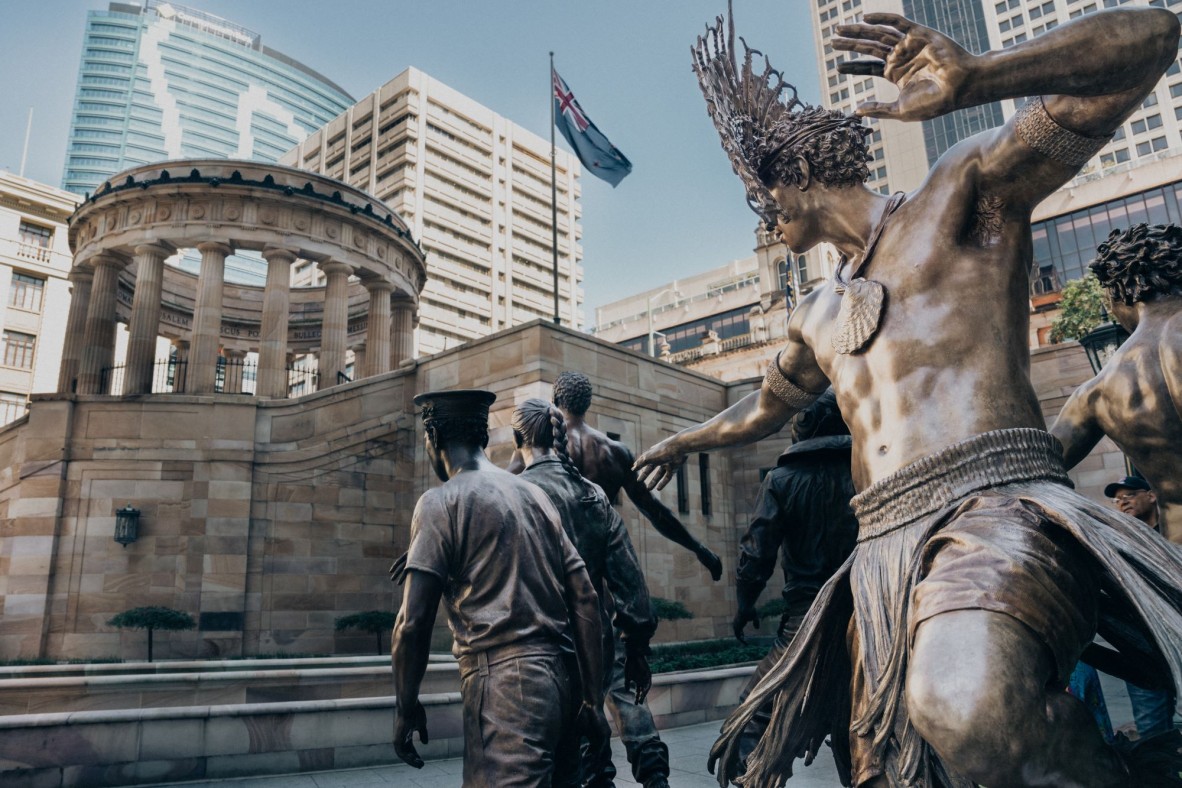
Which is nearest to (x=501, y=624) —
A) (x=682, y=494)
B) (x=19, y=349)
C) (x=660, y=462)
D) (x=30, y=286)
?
(x=660, y=462)

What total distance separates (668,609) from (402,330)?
17.7 m

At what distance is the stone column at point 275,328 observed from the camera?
24.1 metres

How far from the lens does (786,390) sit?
9.37ft

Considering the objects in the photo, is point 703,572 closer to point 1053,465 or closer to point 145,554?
point 145,554

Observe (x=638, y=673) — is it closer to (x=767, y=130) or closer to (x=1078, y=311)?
(x=767, y=130)

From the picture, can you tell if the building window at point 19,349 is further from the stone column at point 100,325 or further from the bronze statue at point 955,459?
the bronze statue at point 955,459

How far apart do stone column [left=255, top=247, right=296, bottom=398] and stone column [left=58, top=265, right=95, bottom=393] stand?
6.09m

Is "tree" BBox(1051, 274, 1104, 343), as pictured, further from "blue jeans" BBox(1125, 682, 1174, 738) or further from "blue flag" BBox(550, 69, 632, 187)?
"blue jeans" BBox(1125, 682, 1174, 738)

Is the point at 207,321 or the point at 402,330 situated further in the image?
the point at 402,330

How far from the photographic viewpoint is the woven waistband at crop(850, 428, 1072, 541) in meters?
1.96

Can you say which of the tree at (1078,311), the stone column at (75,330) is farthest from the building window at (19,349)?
the tree at (1078,311)

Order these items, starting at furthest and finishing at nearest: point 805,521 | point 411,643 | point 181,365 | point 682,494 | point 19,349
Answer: point 19,349, point 181,365, point 682,494, point 805,521, point 411,643

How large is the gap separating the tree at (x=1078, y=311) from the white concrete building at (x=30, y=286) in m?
50.7

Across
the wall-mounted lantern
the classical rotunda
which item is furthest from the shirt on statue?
the classical rotunda
